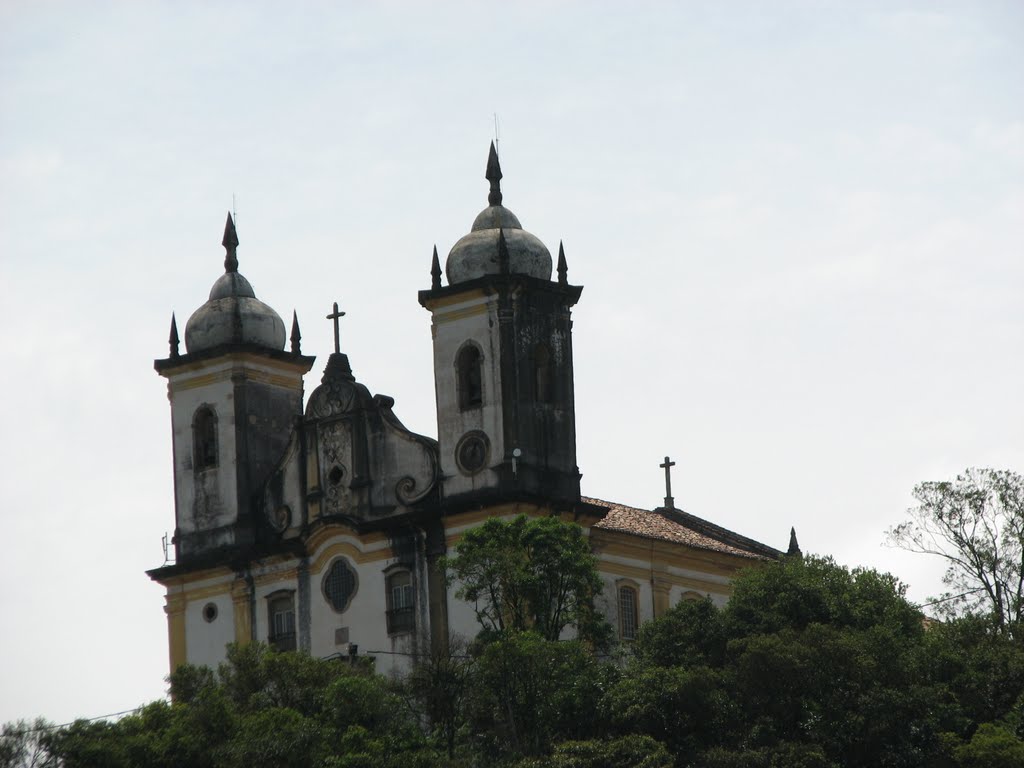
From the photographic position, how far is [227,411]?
6675cm

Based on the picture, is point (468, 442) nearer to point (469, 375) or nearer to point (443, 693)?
point (469, 375)

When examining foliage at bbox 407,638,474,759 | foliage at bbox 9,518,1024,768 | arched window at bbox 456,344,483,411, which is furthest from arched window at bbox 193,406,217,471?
foliage at bbox 407,638,474,759

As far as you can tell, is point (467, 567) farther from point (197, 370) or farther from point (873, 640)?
point (197, 370)

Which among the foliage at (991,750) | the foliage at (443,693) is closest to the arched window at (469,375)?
the foliage at (443,693)

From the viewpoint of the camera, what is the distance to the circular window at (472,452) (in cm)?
6169

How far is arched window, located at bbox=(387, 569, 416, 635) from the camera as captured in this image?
62.0m

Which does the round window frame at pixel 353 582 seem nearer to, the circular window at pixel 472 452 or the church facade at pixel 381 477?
the church facade at pixel 381 477

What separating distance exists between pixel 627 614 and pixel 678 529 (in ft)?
16.3

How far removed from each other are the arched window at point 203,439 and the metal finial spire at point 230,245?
13.1 ft

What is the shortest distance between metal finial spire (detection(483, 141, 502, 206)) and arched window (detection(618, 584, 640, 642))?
32.1 ft

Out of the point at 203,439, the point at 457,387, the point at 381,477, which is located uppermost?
the point at 457,387

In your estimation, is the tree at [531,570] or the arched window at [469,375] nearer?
the tree at [531,570]

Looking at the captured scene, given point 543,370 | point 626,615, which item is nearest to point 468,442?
point 543,370

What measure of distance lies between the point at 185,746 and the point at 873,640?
45.5ft
